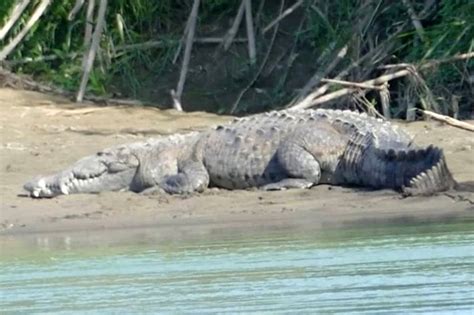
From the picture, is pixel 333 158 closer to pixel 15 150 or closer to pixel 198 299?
pixel 15 150

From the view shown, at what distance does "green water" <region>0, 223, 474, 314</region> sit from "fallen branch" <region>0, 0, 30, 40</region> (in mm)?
5545

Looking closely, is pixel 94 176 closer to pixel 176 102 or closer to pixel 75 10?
pixel 176 102

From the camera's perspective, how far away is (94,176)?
11.8 metres

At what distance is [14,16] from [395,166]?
521 cm

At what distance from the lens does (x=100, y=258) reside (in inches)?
338

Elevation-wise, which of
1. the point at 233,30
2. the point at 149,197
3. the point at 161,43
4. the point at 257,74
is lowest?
the point at 149,197

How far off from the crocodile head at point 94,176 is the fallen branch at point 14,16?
303 centimetres

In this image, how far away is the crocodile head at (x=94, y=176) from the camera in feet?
37.5

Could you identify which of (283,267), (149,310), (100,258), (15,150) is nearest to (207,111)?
(15,150)

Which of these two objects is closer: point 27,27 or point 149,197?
point 149,197

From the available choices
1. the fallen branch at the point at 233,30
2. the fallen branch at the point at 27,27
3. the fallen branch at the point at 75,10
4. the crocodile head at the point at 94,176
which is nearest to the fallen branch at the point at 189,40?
the fallen branch at the point at 233,30

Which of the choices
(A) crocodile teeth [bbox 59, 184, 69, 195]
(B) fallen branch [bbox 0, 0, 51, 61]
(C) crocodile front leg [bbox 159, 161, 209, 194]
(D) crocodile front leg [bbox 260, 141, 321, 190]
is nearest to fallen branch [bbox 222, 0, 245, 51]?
(B) fallen branch [bbox 0, 0, 51, 61]

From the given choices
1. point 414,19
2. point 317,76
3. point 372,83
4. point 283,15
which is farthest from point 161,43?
point 372,83

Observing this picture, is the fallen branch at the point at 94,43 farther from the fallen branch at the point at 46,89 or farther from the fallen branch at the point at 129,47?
the fallen branch at the point at 129,47
